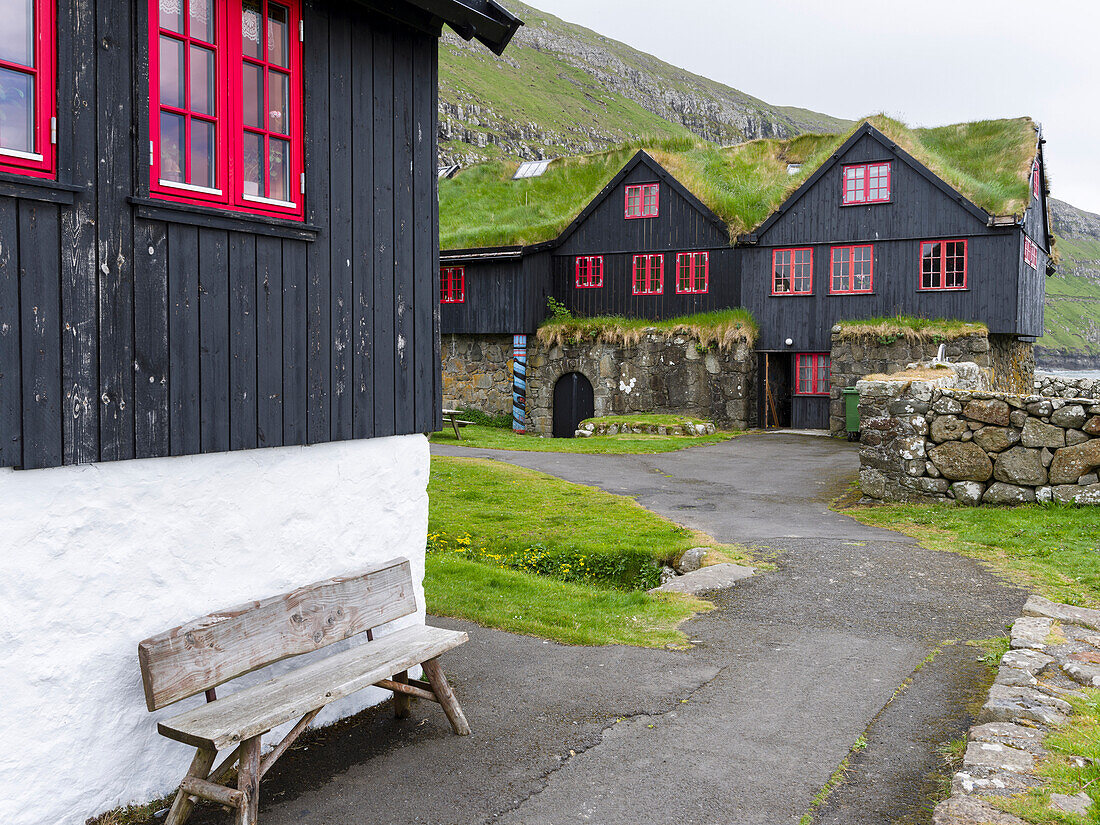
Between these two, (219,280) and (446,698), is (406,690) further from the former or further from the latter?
(219,280)

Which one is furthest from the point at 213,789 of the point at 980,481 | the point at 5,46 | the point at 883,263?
the point at 883,263

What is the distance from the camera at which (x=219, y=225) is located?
450 cm

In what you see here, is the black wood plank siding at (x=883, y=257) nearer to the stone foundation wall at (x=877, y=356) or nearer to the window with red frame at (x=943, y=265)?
the window with red frame at (x=943, y=265)

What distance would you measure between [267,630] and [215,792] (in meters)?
0.91

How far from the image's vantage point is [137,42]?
13.7ft

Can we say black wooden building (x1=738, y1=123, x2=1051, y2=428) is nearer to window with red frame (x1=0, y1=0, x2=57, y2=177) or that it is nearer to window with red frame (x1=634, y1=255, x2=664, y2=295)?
window with red frame (x1=634, y1=255, x2=664, y2=295)

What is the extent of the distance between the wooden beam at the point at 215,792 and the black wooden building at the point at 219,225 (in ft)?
5.04

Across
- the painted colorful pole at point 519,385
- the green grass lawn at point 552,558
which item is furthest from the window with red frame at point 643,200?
the green grass lawn at point 552,558

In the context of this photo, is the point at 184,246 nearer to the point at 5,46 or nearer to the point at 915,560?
the point at 5,46

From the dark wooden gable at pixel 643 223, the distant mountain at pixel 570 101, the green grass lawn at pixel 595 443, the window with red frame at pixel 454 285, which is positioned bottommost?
the green grass lawn at pixel 595 443

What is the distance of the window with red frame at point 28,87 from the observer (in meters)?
3.74

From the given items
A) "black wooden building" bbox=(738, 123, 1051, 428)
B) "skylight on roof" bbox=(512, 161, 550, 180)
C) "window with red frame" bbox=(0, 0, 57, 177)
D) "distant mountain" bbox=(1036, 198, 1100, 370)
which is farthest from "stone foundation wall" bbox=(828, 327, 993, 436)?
"distant mountain" bbox=(1036, 198, 1100, 370)

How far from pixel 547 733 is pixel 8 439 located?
10.6ft

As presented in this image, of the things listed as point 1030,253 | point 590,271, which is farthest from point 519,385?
point 1030,253
